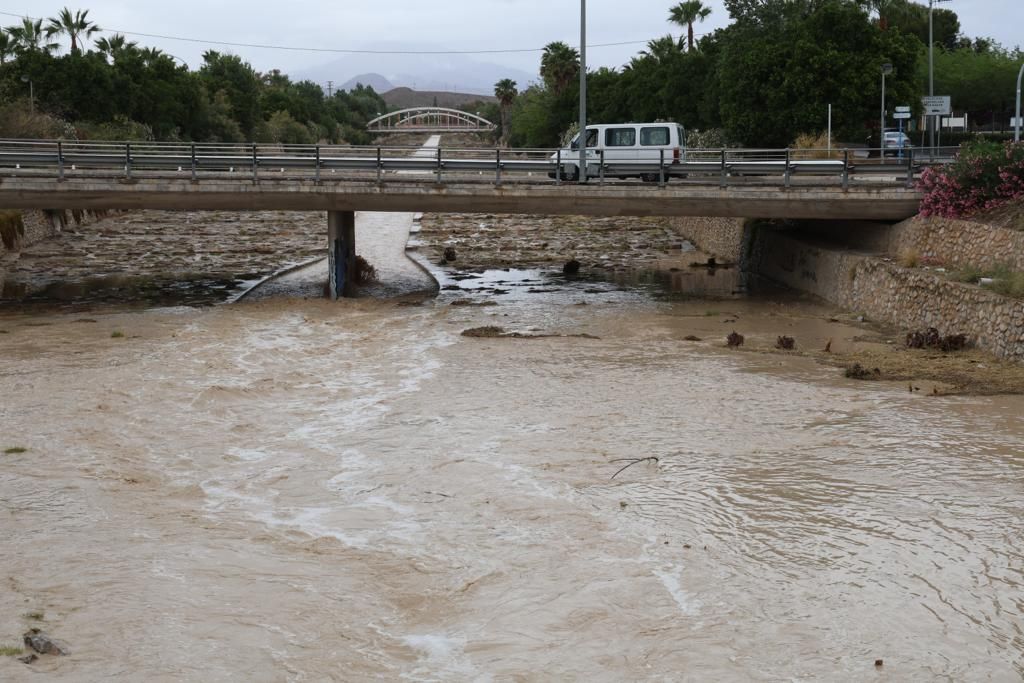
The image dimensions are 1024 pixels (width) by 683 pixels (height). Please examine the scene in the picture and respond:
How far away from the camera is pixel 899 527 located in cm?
1269

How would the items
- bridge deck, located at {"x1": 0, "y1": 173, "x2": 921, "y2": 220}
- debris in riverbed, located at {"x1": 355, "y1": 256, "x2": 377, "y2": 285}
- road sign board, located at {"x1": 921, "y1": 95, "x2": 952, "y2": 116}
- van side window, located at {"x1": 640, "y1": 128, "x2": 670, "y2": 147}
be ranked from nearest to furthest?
bridge deck, located at {"x1": 0, "y1": 173, "x2": 921, "y2": 220} < van side window, located at {"x1": 640, "y1": 128, "x2": 670, "y2": 147} < debris in riverbed, located at {"x1": 355, "y1": 256, "x2": 377, "y2": 285} < road sign board, located at {"x1": 921, "y1": 95, "x2": 952, "y2": 116}

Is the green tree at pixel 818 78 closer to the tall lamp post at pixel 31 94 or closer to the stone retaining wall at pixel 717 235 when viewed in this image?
the stone retaining wall at pixel 717 235

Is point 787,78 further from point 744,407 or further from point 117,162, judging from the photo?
point 744,407

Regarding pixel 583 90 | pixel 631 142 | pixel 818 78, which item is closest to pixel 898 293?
pixel 583 90

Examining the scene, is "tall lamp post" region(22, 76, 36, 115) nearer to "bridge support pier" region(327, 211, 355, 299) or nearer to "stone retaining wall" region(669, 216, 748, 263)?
"bridge support pier" region(327, 211, 355, 299)

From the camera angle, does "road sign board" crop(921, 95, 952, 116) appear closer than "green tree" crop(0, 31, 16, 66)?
Yes

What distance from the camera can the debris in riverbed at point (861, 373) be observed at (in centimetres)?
2103

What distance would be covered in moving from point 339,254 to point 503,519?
2179 cm

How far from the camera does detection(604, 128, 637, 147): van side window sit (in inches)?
1417

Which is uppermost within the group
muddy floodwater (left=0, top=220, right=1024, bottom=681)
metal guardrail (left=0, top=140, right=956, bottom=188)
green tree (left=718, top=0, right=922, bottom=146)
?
green tree (left=718, top=0, right=922, bottom=146)

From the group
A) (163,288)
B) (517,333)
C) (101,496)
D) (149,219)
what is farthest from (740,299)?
(149,219)

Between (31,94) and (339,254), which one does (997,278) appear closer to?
(339,254)

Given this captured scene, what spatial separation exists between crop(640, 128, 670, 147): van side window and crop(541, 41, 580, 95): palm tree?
68163mm

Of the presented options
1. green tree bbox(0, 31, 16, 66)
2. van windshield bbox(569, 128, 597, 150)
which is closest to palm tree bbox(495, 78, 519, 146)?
green tree bbox(0, 31, 16, 66)
